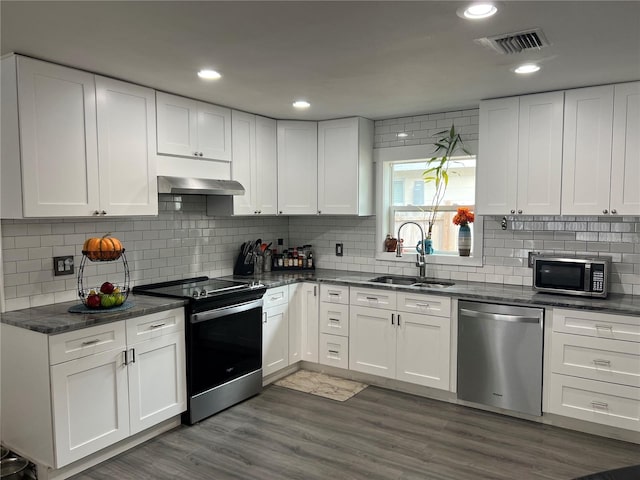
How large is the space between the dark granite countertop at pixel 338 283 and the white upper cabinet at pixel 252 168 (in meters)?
0.68

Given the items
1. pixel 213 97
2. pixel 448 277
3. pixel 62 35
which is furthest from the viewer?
pixel 448 277

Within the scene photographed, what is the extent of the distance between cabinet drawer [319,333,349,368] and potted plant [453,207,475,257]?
1341 millimetres

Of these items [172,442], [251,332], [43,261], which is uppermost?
[43,261]

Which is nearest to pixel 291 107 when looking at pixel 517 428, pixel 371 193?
pixel 371 193

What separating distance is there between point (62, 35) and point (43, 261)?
1506 millimetres

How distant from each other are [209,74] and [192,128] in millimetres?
793

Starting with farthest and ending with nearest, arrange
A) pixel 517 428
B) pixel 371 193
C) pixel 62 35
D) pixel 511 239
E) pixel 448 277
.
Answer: pixel 371 193, pixel 448 277, pixel 511 239, pixel 517 428, pixel 62 35

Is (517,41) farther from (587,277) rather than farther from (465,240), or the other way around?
(465,240)

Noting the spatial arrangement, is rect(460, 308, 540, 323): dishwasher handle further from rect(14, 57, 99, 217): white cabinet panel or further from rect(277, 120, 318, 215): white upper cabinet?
rect(14, 57, 99, 217): white cabinet panel

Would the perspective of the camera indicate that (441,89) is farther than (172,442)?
Yes

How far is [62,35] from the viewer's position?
2500mm

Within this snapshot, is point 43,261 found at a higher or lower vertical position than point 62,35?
lower

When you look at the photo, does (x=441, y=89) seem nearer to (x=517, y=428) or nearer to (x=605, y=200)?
(x=605, y=200)

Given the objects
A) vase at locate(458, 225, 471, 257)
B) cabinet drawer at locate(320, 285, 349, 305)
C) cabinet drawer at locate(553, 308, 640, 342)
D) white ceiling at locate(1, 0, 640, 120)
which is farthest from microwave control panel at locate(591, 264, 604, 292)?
cabinet drawer at locate(320, 285, 349, 305)
